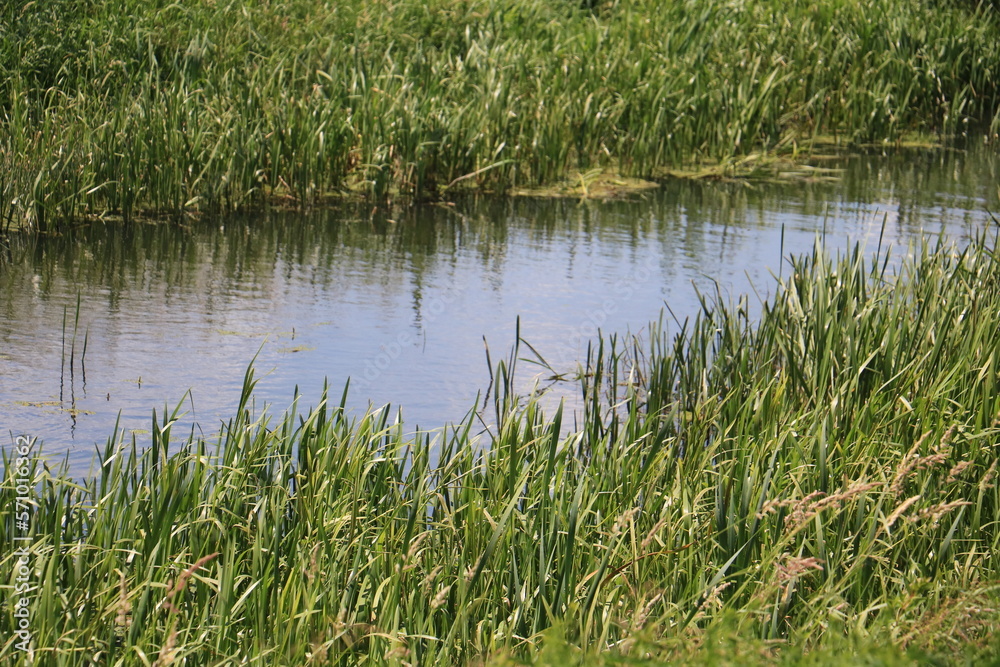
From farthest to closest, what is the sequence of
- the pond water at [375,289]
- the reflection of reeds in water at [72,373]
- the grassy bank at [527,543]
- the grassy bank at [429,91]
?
the grassy bank at [429,91], the pond water at [375,289], the reflection of reeds in water at [72,373], the grassy bank at [527,543]

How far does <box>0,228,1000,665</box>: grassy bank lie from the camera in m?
2.77

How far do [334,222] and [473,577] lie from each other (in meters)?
5.68

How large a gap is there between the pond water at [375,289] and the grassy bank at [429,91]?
1.19ft

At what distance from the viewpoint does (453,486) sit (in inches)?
146

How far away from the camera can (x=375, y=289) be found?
22.8 ft

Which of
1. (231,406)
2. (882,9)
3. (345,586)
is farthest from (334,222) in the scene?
(882,9)

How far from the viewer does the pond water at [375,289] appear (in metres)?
5.19
